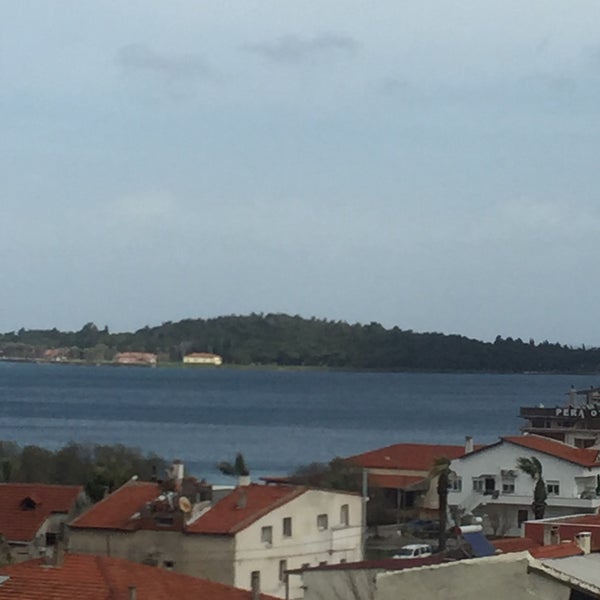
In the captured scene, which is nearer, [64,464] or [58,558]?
[58,558]

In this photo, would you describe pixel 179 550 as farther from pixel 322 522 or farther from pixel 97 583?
pixel 97 583

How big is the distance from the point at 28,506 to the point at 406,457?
33.5m

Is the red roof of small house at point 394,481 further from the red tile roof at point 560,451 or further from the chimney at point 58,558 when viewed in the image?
the chimney at point 58,558

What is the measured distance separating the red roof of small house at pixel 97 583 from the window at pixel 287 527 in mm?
11893

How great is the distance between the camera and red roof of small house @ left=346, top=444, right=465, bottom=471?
216 ft

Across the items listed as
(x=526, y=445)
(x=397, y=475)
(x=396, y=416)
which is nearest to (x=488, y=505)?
(x=526, y=445)

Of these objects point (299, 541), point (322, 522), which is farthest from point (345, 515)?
point (299, 541)

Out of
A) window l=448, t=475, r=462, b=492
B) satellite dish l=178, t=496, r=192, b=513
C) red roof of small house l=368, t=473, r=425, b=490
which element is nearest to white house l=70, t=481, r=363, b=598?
satellite dish l=178, t=496, r=192, b=513

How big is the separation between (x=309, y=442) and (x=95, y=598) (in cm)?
11139

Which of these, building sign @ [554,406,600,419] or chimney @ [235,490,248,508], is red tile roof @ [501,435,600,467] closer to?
building sign @ [554,406,600,419]

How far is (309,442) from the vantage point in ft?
428

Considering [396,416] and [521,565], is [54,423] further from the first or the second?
[521,565]

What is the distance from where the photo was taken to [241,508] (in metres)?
33.2

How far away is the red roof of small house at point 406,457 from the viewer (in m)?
65.9
